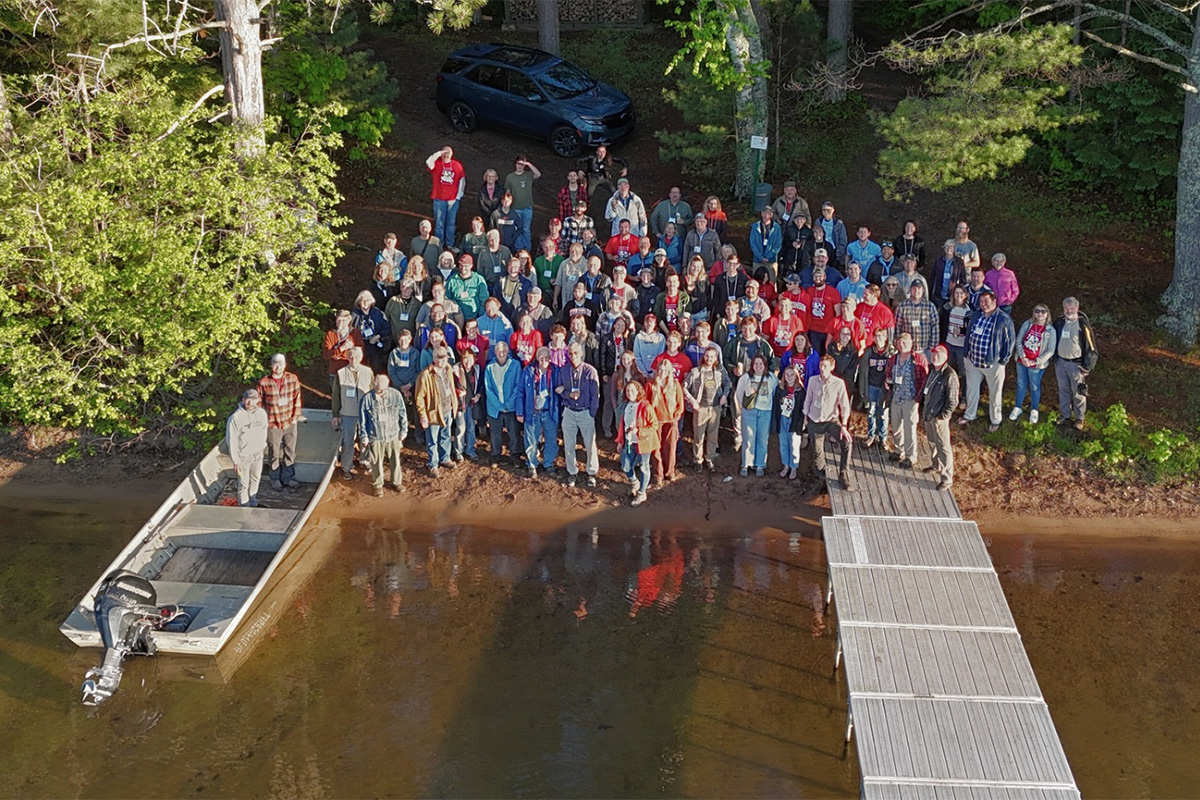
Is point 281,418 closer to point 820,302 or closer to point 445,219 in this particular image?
point 445,219

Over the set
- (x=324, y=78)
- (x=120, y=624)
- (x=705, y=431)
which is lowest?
(x=120, y=624)

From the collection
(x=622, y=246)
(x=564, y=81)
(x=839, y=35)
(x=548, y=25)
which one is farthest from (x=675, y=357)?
(x=548, y=25)

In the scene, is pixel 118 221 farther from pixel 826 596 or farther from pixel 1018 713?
pixel 1018 713

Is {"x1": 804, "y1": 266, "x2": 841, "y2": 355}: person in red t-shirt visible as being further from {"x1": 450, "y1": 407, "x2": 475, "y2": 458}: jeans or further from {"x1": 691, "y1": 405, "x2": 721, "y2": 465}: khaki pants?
{"x1": 450, "y1": 407, "x2": 475, "y2": 458}: jeans

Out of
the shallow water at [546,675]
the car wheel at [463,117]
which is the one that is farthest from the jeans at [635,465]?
the car wheel at [463,117]

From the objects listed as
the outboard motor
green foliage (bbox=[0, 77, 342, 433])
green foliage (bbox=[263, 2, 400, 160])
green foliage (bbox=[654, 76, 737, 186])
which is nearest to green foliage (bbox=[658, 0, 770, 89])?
green foliage (bbox=[654, 76, 737, 186])

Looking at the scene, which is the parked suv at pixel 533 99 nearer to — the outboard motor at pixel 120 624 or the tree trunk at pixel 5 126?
the tree trunk at pixel 5 126

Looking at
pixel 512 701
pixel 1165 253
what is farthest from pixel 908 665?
pixel 1165 253
